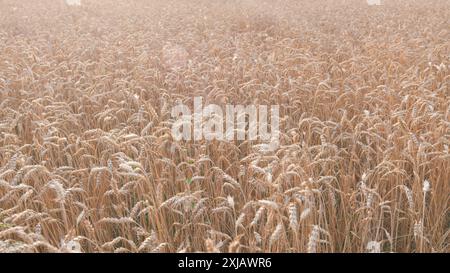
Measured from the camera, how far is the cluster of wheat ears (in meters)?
2.16

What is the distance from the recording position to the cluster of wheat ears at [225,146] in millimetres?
2156

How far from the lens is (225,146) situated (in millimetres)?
3158

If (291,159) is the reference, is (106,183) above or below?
below

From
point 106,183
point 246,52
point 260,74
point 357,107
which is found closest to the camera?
point 106,183

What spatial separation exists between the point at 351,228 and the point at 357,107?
61.1 inches

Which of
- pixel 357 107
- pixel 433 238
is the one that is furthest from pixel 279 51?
pixel 433 238

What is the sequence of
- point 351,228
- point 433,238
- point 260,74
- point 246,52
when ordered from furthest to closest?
1. point 246,52
2. point 260,74
3. point 351,228
4. point 433,238
